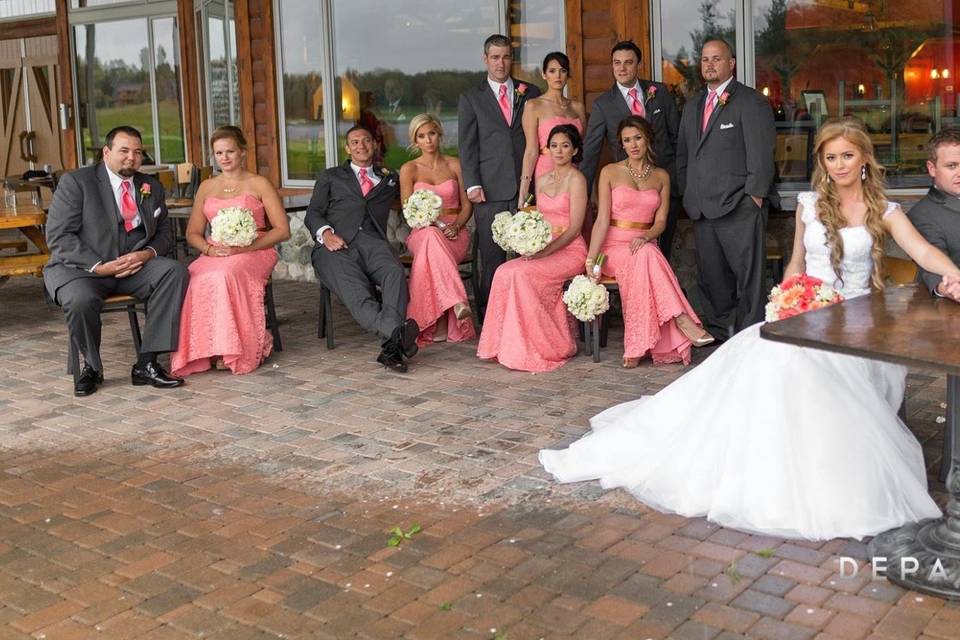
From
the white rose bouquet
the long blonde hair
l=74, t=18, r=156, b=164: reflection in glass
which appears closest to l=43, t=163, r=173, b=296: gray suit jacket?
the white rose bouquet

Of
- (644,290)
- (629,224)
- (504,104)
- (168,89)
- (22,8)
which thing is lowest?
(644,290)

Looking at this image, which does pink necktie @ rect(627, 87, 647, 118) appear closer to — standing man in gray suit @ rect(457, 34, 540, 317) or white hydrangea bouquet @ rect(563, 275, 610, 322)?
standing man in gray suit @ rect(457, 34, 540, 317)

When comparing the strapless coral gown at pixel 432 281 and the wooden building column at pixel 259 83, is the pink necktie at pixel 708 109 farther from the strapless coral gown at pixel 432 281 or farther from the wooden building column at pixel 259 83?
the wooden building column at pixel 259 83

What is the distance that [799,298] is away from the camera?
4340 millimetres

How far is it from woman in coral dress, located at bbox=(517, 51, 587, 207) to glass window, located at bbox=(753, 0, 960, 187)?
4.79ft

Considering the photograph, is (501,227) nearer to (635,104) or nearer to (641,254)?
(641,254)

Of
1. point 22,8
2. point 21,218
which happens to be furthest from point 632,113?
point 22,8

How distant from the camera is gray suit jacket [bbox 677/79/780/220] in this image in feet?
22.9

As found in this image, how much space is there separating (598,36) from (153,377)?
3956 millimetres

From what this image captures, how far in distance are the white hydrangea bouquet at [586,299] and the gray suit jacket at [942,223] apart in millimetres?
2332

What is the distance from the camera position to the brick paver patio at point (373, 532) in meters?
3.51

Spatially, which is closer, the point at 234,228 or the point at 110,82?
the point at 234,228

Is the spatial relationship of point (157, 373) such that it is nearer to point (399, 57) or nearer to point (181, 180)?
point (399, 57)

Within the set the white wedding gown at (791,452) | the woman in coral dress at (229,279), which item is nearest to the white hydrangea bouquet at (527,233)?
the woman in coral dress at (229,279)
